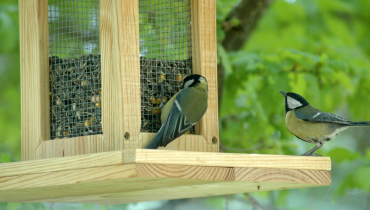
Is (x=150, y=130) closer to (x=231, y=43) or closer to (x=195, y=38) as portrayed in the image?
(x=195, y=38)

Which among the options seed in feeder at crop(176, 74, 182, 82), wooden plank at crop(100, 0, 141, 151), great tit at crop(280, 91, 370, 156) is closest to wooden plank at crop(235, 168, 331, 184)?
great tit at crop(280, 91, 370, 156)

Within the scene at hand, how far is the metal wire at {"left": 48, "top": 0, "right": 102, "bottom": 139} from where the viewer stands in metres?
2.65

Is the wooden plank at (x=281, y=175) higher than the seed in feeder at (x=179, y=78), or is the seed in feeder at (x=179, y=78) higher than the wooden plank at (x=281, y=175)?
the seed in feeder at (x=179, y=78)

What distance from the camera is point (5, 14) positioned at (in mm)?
4051

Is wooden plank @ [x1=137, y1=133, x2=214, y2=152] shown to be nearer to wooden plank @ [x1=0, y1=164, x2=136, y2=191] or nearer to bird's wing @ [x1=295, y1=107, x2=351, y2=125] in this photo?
wooden plank @ [x1=0, y1=164, x2=136, y2=191]

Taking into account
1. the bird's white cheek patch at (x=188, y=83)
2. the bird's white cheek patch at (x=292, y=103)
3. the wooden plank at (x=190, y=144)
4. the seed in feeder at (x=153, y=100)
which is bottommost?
the wooden plank at (x=190, y=144)

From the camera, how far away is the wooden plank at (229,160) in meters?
2.01

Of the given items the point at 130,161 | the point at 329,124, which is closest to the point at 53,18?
the point at 130,161

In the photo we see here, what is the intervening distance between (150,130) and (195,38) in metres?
0.65

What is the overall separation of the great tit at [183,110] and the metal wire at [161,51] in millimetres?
101

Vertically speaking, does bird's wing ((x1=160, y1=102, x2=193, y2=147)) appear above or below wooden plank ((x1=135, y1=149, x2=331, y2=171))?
above

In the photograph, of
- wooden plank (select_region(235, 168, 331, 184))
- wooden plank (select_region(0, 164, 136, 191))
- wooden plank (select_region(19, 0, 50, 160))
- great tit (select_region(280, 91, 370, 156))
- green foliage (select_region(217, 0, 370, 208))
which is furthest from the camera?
green foliage (select_region(217, 0, 370, 208))

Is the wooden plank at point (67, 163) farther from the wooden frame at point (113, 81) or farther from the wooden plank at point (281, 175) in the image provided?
the wooden plank at point (281, 175)

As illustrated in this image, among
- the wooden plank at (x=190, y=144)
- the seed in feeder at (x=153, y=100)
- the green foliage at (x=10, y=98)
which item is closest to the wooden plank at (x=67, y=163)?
the wooden plank at (x=190, y=144)
